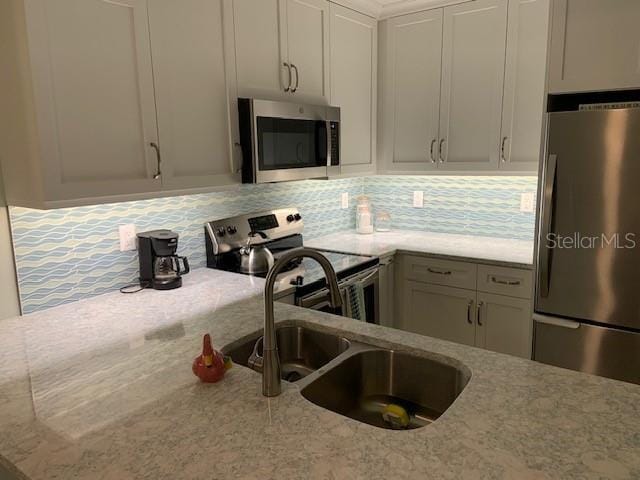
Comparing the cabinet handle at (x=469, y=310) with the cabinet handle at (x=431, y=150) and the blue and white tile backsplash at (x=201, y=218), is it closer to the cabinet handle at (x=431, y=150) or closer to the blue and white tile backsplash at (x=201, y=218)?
the blue and white tile backsplash at (x=201, y=218)

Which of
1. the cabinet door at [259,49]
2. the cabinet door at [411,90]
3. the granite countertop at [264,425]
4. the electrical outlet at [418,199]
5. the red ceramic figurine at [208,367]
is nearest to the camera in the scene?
the granite countertop at [264,425]

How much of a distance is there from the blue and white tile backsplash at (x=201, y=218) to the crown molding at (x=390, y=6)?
1081 mm

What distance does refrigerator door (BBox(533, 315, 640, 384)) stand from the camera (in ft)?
6.60

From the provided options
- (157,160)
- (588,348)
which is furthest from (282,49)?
(588,348)

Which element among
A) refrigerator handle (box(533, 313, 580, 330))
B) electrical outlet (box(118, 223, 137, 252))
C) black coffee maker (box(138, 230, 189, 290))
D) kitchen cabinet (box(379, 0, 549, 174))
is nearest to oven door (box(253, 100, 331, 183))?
black coffee maker (box(138, 230, 189, 290))

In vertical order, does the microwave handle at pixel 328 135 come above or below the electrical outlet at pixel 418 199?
above

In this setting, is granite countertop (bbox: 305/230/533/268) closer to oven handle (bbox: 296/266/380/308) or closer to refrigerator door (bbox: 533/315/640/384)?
oven handle (bbox: 296/266/380/308)

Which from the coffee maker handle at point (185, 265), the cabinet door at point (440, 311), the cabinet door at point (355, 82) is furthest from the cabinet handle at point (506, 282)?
the coffee maker handle at point (185, 265)

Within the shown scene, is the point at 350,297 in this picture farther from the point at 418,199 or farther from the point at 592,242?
the point at 418,199

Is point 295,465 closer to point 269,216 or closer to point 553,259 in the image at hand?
point 553,259

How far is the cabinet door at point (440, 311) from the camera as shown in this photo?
8.99 feet

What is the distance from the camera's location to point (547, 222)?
2.10m

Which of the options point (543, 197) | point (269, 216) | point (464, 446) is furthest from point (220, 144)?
point (464, 446)

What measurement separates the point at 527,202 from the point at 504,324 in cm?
Answer: 83
